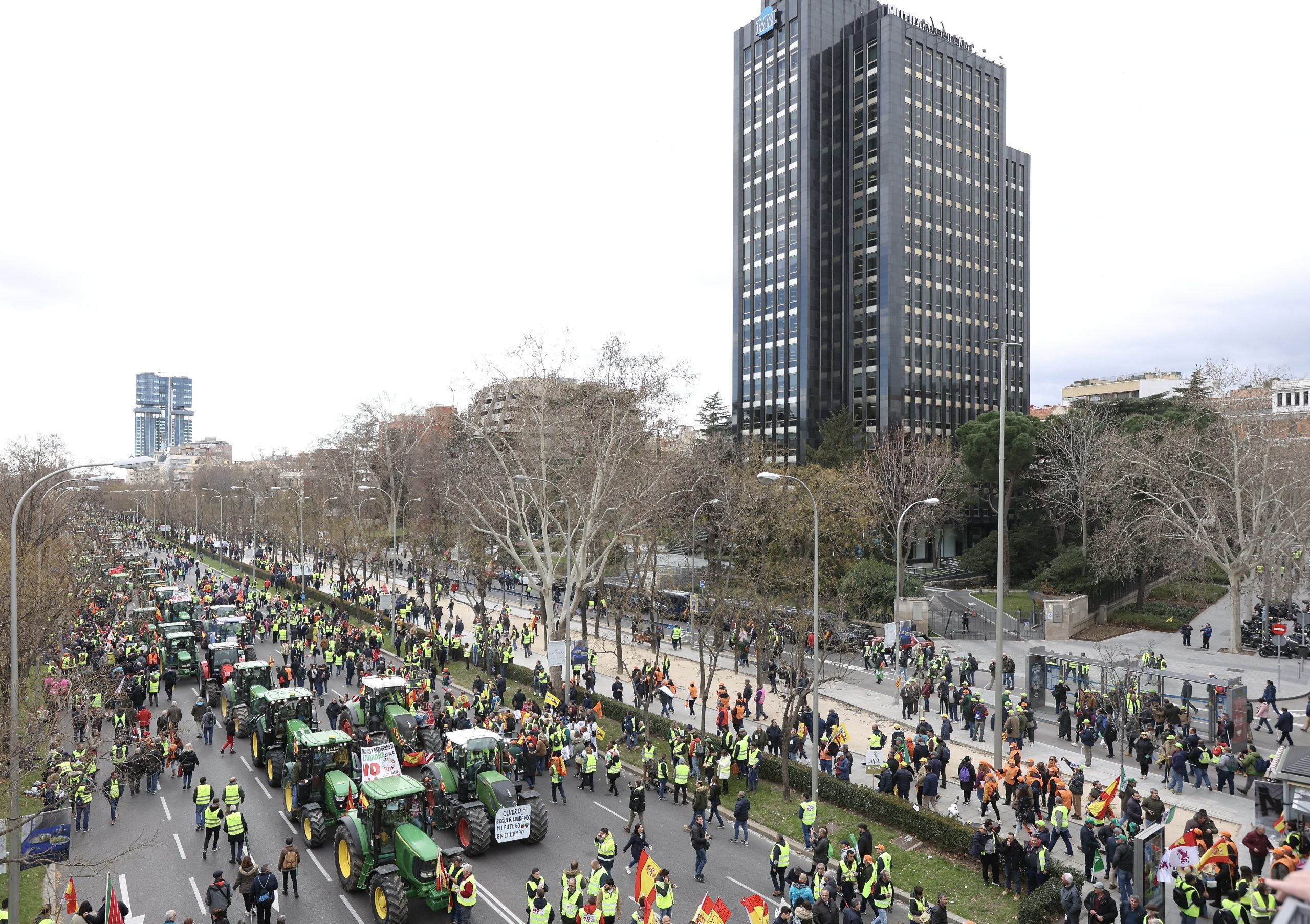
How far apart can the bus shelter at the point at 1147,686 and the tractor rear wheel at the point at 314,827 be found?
2043 centimetres

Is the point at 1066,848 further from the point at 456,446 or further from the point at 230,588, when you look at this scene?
the point at 456,446

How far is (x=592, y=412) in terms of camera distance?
125 feet

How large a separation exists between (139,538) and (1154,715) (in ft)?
343

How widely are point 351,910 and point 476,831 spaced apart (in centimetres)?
269

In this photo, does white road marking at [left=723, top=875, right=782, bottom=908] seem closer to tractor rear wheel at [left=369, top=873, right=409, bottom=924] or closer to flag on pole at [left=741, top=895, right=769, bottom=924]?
flag on pole at [left=741, top=895, right=769, bottom=924]

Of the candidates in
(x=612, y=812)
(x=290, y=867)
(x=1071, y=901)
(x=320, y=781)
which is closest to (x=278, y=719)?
(x=320, y=781)

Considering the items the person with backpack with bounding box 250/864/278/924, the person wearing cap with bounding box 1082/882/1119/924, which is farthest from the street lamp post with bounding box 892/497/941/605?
the person with backpack with bounding box 250/864/278/924

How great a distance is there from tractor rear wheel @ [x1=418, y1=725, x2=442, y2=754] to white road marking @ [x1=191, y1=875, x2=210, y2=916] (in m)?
6.40

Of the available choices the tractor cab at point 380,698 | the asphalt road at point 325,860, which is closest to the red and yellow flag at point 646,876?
the asphalt road at point 325,860

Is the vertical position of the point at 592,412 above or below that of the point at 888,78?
below

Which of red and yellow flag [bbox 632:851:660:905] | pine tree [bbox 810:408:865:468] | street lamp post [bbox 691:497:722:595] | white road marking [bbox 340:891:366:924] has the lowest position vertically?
white road marking [bbox 340:891:366:924]

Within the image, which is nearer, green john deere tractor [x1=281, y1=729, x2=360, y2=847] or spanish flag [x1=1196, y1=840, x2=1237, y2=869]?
spanish flag [x1=1196, y1=840, x2=1237, y2=869]

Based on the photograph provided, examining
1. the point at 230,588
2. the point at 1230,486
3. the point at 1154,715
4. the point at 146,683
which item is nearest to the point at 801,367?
the point at 1230,486

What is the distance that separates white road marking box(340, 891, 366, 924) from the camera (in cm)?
1398
